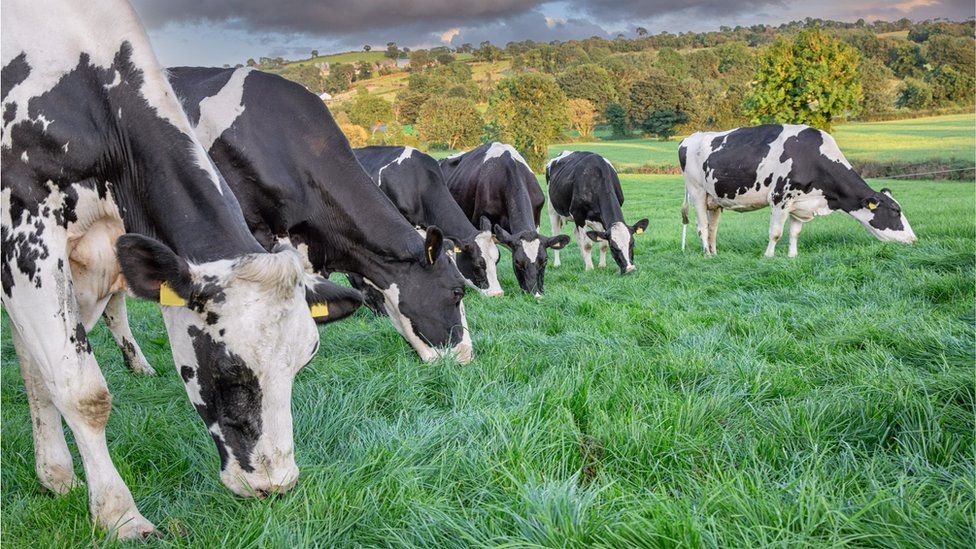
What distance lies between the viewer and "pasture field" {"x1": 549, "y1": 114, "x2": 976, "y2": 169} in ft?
109

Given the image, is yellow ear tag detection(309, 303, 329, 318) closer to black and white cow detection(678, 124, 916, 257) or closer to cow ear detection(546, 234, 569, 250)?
cow ear detection(546, 234, 569, 250)

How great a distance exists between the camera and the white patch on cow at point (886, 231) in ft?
34.9

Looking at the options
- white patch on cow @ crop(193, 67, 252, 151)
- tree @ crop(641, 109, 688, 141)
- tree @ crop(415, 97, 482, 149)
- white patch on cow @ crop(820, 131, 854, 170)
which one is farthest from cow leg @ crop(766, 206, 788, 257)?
tree @ crop(415, 97, 482, 149)

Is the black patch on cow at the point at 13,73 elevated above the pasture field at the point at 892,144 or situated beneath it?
elevated above

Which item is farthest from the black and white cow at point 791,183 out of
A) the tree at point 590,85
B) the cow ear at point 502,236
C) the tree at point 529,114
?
the tree at point 590,85

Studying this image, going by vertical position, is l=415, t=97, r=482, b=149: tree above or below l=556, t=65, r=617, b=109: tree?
below

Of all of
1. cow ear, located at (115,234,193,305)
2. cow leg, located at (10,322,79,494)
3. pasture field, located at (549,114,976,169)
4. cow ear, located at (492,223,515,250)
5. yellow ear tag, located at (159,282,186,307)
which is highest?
cow ear, located at (115,234,193,305)

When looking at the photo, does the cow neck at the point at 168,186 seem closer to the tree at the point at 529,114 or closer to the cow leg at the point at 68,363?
the cow leg at the point at 68,363

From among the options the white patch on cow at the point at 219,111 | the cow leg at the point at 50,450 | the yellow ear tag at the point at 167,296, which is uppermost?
the white patch on cow at the point at 219,111

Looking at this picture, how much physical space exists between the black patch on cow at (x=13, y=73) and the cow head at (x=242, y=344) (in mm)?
1315

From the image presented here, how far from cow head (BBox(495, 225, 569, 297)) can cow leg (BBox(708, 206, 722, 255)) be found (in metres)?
4.84

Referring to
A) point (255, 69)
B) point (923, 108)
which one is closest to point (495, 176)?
point (255, 69)

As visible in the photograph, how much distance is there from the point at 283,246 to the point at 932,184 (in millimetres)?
30832

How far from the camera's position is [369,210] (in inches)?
205
